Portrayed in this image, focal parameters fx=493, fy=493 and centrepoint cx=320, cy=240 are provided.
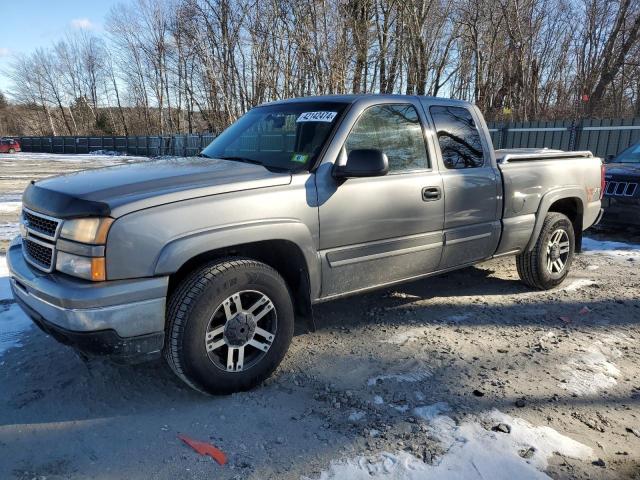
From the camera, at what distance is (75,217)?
8.63ft

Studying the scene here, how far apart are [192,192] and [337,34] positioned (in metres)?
13.5

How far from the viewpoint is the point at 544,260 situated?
5062mm

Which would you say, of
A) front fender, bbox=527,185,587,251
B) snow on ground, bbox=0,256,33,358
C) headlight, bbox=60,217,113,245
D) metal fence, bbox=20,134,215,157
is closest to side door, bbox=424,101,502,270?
front fender, bbox=527,185,587,251

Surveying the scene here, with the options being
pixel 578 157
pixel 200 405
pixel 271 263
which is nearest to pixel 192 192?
pixel 271 263

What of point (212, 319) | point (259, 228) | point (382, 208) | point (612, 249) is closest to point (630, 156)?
point (612, 249)

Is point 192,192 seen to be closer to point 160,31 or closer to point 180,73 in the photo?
point 180,73

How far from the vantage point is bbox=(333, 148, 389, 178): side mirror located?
3.23 meters

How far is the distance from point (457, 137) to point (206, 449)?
3.19 metres

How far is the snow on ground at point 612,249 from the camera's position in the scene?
674 cm

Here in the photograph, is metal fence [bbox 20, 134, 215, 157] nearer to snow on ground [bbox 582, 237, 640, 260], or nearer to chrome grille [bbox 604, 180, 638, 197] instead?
chrome grille [bbox 604, 180, 638, 197]

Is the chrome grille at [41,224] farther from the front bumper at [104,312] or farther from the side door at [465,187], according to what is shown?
the side door at [465,187]

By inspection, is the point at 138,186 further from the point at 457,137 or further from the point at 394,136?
the point at 457,137

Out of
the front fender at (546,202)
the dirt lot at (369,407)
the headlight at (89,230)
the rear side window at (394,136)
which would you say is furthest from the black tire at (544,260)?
the headlight at (89,230)

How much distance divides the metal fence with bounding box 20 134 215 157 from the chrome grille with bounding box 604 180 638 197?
23105 mm
